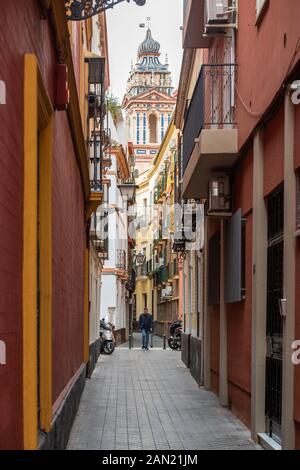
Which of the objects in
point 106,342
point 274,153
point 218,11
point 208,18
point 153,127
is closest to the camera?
point 274,153

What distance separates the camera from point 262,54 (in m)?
10.3

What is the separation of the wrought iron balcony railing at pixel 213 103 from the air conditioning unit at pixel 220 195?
79cm

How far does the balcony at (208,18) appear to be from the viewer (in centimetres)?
1300

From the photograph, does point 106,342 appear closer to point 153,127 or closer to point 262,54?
point 262,54

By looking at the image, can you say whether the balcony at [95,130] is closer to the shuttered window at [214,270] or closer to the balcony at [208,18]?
the balcony at [208,18]

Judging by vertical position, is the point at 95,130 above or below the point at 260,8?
above

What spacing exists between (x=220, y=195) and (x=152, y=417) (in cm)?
364

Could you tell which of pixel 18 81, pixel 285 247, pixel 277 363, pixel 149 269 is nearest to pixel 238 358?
pixel 277 363

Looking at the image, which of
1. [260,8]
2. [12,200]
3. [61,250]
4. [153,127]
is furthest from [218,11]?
[153,127]

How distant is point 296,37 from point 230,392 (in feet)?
22.9

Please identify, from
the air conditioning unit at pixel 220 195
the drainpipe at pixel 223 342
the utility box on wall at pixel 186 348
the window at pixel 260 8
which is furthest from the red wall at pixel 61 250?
the utility box on wall at pixel 186 348

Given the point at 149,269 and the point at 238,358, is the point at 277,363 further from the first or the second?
the point at 149,269

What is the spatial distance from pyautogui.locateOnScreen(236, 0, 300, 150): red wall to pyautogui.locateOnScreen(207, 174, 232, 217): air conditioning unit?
146cm

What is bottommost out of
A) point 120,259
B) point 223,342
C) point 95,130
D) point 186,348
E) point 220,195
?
point 186,348
